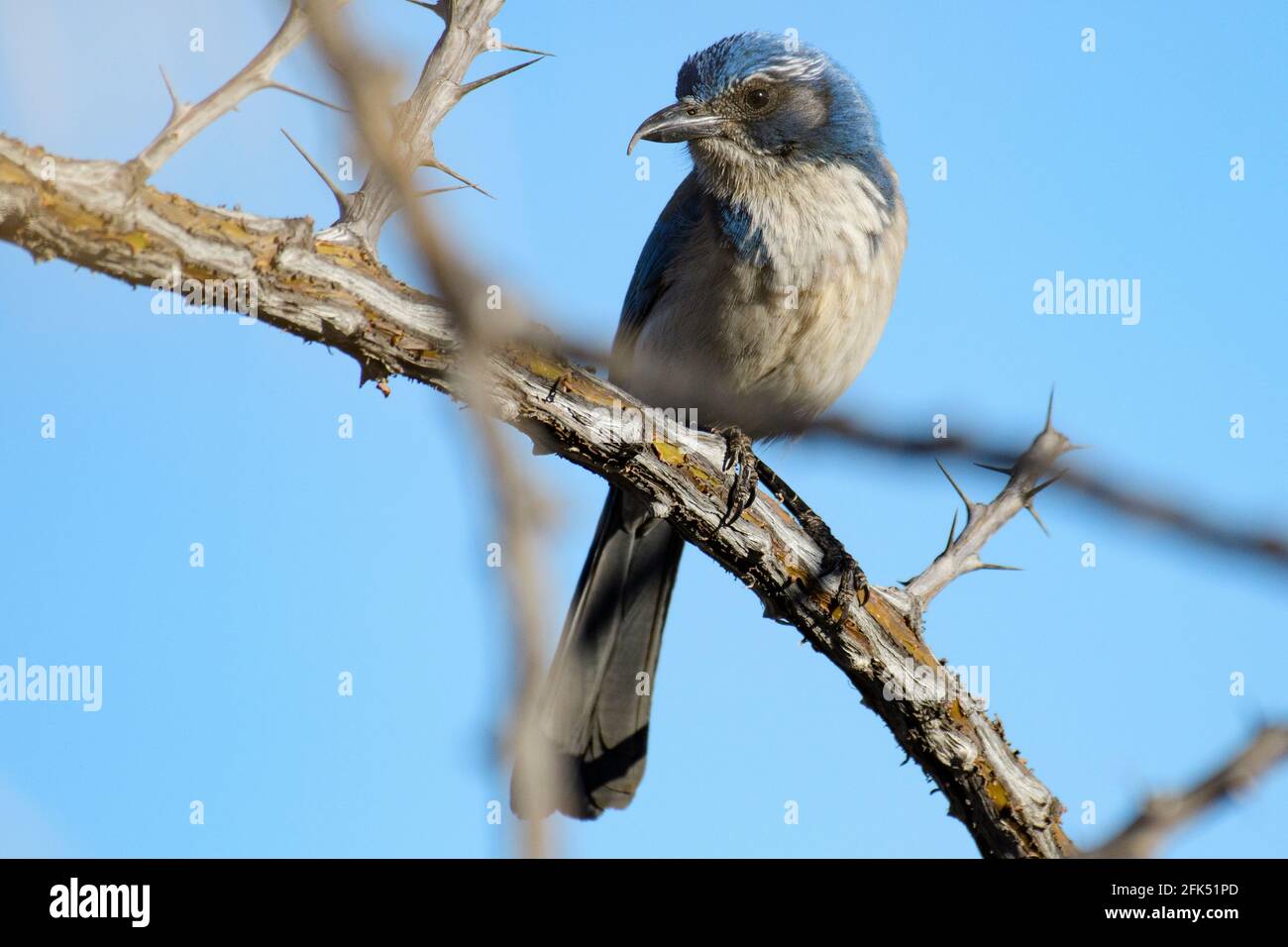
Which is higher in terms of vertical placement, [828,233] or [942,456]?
[828,233]

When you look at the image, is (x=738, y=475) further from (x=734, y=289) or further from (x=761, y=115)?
(x=761, y=115)

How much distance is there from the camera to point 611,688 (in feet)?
16.9

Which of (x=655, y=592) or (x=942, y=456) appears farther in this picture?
(x=655, y=592)

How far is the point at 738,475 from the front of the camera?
3551 millimetres

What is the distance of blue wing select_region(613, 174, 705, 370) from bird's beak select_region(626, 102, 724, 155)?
0.25 meters

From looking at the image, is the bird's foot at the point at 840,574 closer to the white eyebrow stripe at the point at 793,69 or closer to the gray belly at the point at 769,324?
the gray belly at the point at 769,324

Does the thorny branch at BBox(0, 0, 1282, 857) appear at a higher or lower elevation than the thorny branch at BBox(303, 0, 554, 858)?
higher

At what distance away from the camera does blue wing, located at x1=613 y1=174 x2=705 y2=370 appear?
17.1 feet

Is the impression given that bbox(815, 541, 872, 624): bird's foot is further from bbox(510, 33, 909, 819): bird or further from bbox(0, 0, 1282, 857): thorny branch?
bbox(510, 33, 909, 819): bird

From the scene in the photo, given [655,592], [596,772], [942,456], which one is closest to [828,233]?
[655,592]

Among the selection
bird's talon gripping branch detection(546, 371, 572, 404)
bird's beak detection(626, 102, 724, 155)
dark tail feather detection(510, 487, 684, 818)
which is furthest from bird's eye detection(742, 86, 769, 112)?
bird's talon gripping branch detection(546, 371, 572, 404)
